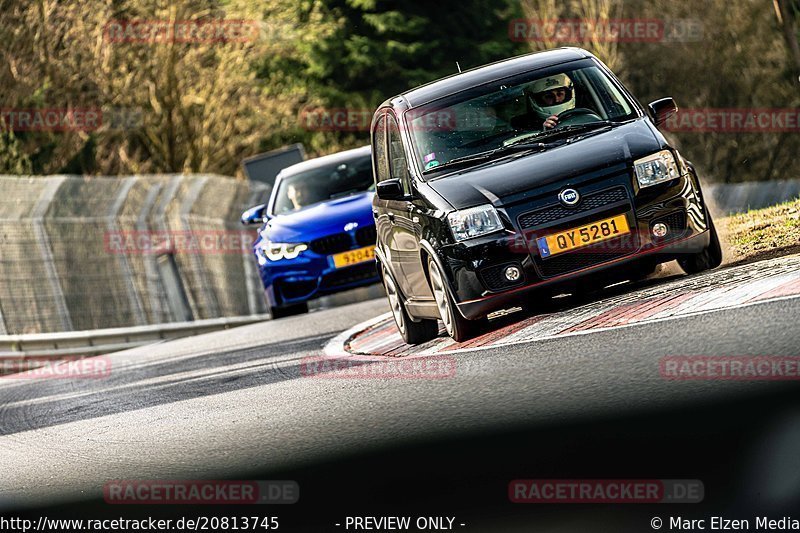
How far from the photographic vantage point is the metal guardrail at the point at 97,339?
18.6m

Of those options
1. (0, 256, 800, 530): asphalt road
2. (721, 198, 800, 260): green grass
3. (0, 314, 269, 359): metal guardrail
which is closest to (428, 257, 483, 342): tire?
(0, 256, 800, 530): asphalt road

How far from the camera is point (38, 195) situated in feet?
69.0

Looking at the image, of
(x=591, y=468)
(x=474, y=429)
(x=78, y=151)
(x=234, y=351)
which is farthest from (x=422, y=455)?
(x=78, y=151)

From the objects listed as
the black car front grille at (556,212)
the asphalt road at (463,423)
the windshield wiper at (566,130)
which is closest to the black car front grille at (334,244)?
the asphalt road at (463,423)

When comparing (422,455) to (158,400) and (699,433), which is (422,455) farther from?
(158,400)

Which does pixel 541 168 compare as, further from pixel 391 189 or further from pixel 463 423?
pixel 463 423

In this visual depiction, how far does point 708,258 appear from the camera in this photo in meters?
10.5

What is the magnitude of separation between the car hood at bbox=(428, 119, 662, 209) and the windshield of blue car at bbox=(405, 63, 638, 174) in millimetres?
350

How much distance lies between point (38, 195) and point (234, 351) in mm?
7273

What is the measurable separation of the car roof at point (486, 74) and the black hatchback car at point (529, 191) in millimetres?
15

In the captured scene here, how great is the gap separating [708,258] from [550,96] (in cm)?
165

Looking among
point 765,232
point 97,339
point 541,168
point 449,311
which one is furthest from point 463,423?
point 97,339

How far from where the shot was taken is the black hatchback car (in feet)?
31.6

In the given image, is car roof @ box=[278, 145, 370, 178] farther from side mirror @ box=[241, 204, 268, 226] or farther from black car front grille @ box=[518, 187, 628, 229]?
black car front grille @ box=[518, 187, 628, 229]
